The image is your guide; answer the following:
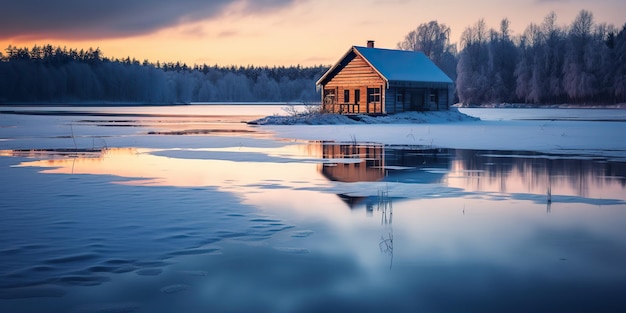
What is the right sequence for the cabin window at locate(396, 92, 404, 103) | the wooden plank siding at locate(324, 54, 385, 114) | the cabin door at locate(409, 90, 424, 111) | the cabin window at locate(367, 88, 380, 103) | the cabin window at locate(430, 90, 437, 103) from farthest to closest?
the cabin window at locate(430, 90, 437, 103) → the cabin door at locate(409, 90, 424, 111) → the cabin window at locate(396, 92, 404, 103) → the cabin window at locate(367, 88, 380, 103) → the wooden plank siding at locate(324, 54, 385, 114)

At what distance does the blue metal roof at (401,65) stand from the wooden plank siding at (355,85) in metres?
0.79

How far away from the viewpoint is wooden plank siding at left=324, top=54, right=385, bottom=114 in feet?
172

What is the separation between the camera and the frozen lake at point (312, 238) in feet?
19.6

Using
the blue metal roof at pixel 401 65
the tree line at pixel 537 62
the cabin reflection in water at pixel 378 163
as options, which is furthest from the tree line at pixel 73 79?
the cabin reflection in water at pixel 378 163

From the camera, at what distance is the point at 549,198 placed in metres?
11.8

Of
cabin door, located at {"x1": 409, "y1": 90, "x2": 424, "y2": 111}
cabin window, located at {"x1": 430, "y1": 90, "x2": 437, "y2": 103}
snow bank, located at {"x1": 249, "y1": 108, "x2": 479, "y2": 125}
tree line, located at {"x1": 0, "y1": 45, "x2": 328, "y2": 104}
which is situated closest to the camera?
snow bank, located at {"x1": 249, "y1": 108, "x2": 479, "y2": 125}

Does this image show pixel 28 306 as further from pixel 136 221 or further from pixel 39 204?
pixel 39 204

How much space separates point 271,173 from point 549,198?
7.16 meters

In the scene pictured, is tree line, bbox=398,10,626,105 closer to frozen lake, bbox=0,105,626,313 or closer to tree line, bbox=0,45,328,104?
tree line, bbox=0,45,328,104

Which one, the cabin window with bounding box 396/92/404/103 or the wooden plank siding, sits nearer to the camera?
the wooden plank siding

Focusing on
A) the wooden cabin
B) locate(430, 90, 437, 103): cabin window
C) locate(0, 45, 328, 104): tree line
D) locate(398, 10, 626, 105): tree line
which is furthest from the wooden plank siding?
locate(0, 45, 328, 104): tree line

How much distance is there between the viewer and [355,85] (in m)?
54.0

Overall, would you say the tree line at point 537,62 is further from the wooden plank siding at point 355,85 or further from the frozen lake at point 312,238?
the frozen lake at point 312,238

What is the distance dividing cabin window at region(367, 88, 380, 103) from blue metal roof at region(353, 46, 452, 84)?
6.71 ft
